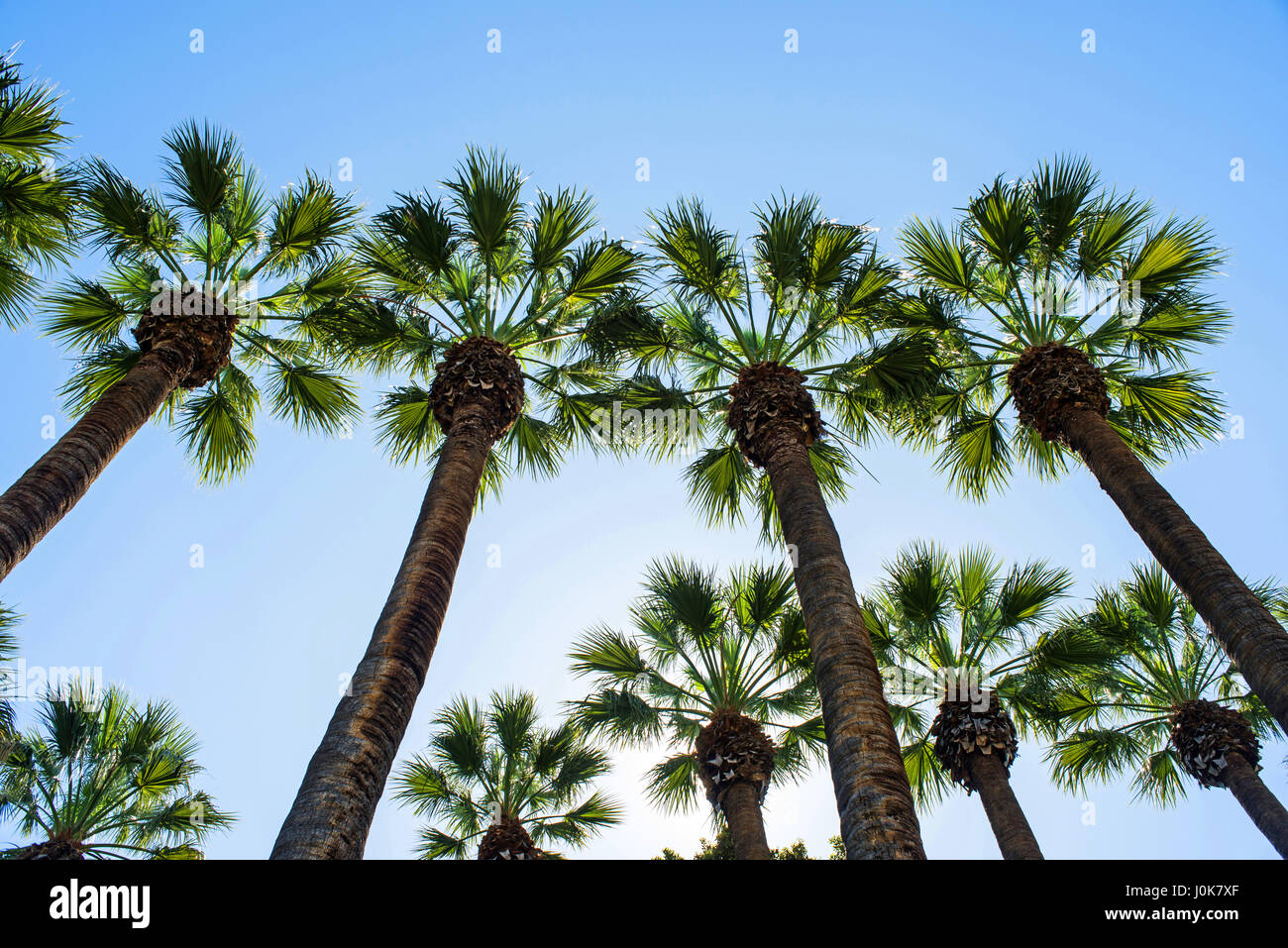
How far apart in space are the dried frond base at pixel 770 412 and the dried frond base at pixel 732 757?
415 centimetres

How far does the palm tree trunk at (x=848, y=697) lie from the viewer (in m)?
5.12

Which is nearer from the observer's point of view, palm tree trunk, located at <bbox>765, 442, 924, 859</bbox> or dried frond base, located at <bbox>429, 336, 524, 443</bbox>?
palm tree trunk, located at <bbox>765, 442, 924, 859</bbox>

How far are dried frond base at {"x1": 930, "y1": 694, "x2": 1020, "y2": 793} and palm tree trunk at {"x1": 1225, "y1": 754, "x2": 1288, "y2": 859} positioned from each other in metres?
3.35

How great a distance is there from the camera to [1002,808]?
11078 millimetres

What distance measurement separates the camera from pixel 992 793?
1126 centimetres

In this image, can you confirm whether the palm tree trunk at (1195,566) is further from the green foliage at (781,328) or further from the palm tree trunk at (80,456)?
the palm tree trunk at (80,456)

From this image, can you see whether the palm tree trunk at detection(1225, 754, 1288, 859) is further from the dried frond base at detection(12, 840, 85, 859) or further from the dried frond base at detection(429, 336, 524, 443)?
the dried frond base at detection(12, 840, 85, 859)

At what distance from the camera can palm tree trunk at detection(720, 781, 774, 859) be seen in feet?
35.3

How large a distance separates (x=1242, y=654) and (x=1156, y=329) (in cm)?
593

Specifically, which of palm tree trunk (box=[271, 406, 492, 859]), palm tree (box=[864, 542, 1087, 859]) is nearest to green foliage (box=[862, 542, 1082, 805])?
palm tree (box=[864, 542, 1087, 859])

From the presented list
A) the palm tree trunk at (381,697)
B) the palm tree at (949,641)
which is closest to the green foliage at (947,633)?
the palm tree at (949,641)

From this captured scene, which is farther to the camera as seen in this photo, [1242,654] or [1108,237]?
[1108,237]
